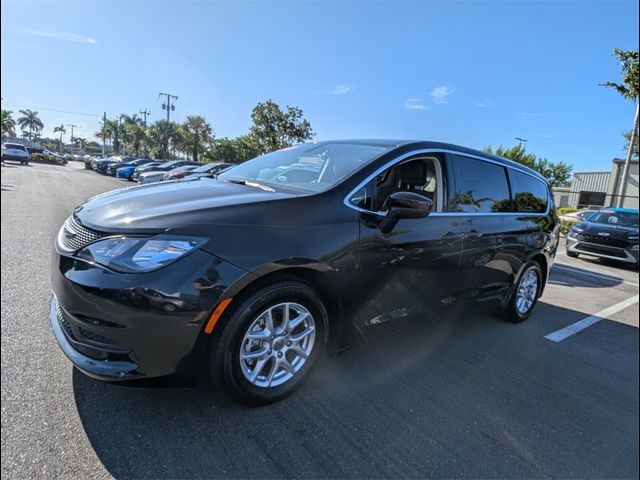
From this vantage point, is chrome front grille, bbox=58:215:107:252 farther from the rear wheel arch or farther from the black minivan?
the rear wheel arch

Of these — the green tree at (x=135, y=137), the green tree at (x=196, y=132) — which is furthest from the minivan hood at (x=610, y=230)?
the green tree at (x=135, y=137)

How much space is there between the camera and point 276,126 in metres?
23.6

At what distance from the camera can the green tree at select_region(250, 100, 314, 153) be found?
2342 cm

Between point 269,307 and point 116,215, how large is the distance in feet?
3.30

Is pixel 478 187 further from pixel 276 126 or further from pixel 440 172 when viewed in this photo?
pixel 276 126

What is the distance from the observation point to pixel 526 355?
3.48m

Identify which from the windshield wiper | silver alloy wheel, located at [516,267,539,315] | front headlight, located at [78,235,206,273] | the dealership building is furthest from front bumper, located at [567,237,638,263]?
the dealership building

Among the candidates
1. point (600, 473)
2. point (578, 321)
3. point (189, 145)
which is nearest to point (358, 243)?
point (600, 473)

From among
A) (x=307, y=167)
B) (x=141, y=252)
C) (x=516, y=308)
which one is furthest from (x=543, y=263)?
(x=141, y=252)

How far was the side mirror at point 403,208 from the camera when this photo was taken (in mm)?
2412

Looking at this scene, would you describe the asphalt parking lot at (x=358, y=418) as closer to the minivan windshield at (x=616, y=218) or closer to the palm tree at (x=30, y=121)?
the minivan windshield at (x=616, y=218)

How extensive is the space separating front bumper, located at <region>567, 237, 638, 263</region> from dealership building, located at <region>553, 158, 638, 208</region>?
1626 centimetres

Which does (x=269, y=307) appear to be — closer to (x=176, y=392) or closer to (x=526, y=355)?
(x=176, y=392)

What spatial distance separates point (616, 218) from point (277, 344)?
11.4m
